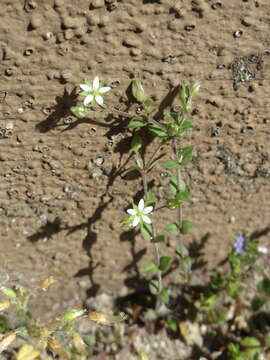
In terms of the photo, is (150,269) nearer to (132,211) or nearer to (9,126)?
(132,211)

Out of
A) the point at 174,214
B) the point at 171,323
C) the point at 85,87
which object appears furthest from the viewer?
the point at 171,323

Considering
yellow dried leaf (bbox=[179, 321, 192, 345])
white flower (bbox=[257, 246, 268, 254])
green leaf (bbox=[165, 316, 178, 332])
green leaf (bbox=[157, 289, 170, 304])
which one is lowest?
yellow dried leaf (bbox=[179, 321, 192, 345])

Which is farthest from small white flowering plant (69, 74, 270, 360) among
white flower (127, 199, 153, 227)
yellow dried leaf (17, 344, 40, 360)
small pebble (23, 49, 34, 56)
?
yellow dried leaf (17, 344, 40, 360)

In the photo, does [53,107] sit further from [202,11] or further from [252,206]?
[252,206]

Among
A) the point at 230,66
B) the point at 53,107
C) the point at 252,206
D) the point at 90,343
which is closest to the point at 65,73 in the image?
the point at 53,107

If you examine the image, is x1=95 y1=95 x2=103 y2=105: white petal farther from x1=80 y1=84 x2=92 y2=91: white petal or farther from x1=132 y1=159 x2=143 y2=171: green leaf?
x1=132 y1=159 x2=143 y2=171: green leaf

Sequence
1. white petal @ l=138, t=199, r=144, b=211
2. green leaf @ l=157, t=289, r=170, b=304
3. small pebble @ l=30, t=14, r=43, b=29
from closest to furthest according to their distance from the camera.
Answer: small pebble @ l=30, t=14, r=43, b=29 < white petal @ l=138, t=199, r=144, b=211 < green leaf @ l=157, t=289, r=170, b=304

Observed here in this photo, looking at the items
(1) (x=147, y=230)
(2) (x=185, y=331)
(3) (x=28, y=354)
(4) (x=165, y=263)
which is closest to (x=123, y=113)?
(1) (x=147, y=230)
